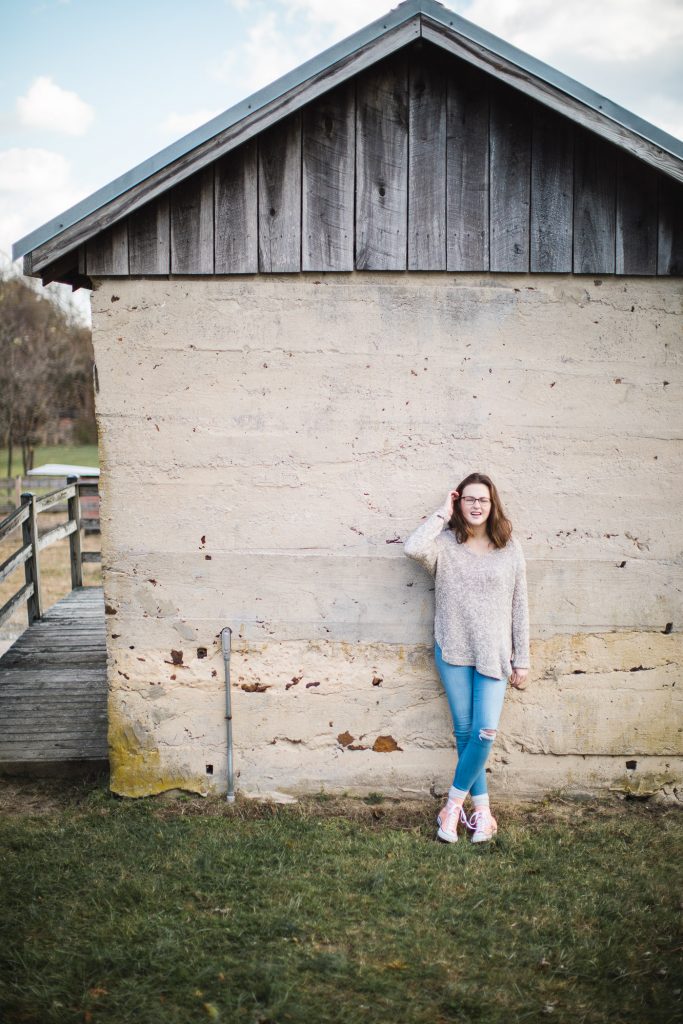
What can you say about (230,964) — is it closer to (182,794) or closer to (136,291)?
(182,794)

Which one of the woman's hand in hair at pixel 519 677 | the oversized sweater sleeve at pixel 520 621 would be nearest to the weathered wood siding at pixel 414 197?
the oversized sweater sleeve at pixel 520 621

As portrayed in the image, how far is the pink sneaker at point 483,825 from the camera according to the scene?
486 cm

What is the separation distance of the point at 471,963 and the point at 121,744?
2.64 m


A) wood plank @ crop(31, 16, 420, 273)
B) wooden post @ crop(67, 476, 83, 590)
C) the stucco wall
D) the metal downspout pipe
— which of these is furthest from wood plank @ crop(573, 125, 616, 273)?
wooden post @ crop(67, 476, 83, 590)

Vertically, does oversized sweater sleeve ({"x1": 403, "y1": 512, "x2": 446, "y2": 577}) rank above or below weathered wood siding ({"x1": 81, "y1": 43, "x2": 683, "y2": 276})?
below

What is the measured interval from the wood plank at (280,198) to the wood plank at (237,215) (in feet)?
0.14

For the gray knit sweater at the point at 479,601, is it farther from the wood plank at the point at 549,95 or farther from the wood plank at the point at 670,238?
the wood plank at the point at 549,95

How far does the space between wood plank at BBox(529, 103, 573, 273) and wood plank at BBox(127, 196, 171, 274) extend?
228 centimetres

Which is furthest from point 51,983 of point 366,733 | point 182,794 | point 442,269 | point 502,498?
point 442,269

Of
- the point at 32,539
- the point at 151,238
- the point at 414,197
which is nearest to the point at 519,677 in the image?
the point at 414,197

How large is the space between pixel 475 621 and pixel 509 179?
2.72 m

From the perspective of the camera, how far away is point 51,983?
11.8ft

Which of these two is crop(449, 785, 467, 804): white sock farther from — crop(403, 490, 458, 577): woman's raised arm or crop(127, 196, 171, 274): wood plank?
crop(127, 196, 171, 274): wood plank

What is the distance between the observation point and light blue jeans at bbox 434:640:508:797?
4.84 meters
